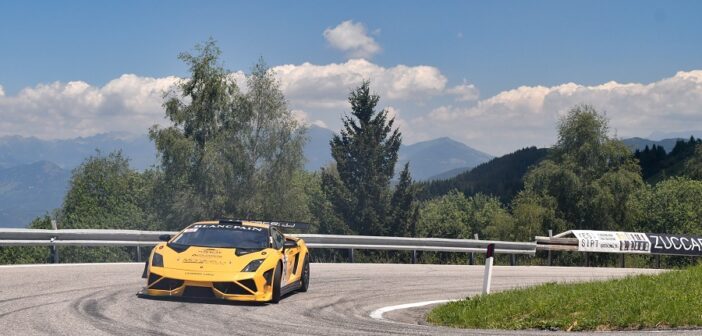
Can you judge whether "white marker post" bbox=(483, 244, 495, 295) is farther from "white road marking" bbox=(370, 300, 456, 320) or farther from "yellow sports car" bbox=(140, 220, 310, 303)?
"yellow sports car" bbox=(140, 220, 310, 303)

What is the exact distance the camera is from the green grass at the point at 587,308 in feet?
29.3

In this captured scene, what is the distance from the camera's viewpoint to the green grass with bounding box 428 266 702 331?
893 centimetres

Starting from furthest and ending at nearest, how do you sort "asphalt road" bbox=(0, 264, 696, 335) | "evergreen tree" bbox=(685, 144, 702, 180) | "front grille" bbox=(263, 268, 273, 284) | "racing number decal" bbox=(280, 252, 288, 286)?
1. "evergreen tree" bbox=(685, 144, 702, 180)
2. "racing number decal" bbox=(280, 252, 288, 286)
3. "front grille" bbox=(263, 268, 273, 284)
4. "asphalt road" bbox=(0, 264, 696, 335)

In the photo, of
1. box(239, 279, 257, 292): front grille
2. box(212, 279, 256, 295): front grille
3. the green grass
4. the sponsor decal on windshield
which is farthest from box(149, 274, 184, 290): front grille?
the green grass

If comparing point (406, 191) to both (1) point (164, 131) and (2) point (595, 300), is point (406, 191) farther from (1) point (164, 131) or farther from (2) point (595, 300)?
(2) point (595, 300)

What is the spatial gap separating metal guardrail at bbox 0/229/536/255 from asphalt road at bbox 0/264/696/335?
2.04 metres

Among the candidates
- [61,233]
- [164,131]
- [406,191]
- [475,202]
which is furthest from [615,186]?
[475,202]

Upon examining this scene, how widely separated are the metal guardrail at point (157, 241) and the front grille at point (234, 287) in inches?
266

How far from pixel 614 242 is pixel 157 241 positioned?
1490cm

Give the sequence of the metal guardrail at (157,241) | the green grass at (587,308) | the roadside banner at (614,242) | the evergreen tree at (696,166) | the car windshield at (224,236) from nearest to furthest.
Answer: the green grass at (587,308) < the car windshield at (224,236) < the metal guardrail at (157,241) < the roadside banner at (614,242) < the evergreen tree at (696,166)

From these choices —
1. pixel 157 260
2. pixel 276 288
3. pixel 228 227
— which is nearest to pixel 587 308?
pixel 276 288

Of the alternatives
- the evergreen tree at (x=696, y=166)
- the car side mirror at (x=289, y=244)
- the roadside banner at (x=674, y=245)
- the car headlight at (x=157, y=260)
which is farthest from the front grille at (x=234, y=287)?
the evergreen tree at (x=696, y=166)

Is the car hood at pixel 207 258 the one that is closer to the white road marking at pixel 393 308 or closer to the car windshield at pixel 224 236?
the car windshield at pixel 224 236

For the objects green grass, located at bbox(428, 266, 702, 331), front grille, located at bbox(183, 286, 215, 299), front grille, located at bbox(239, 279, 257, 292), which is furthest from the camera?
front grille, located at bbox(239, 279, 257, 292)
